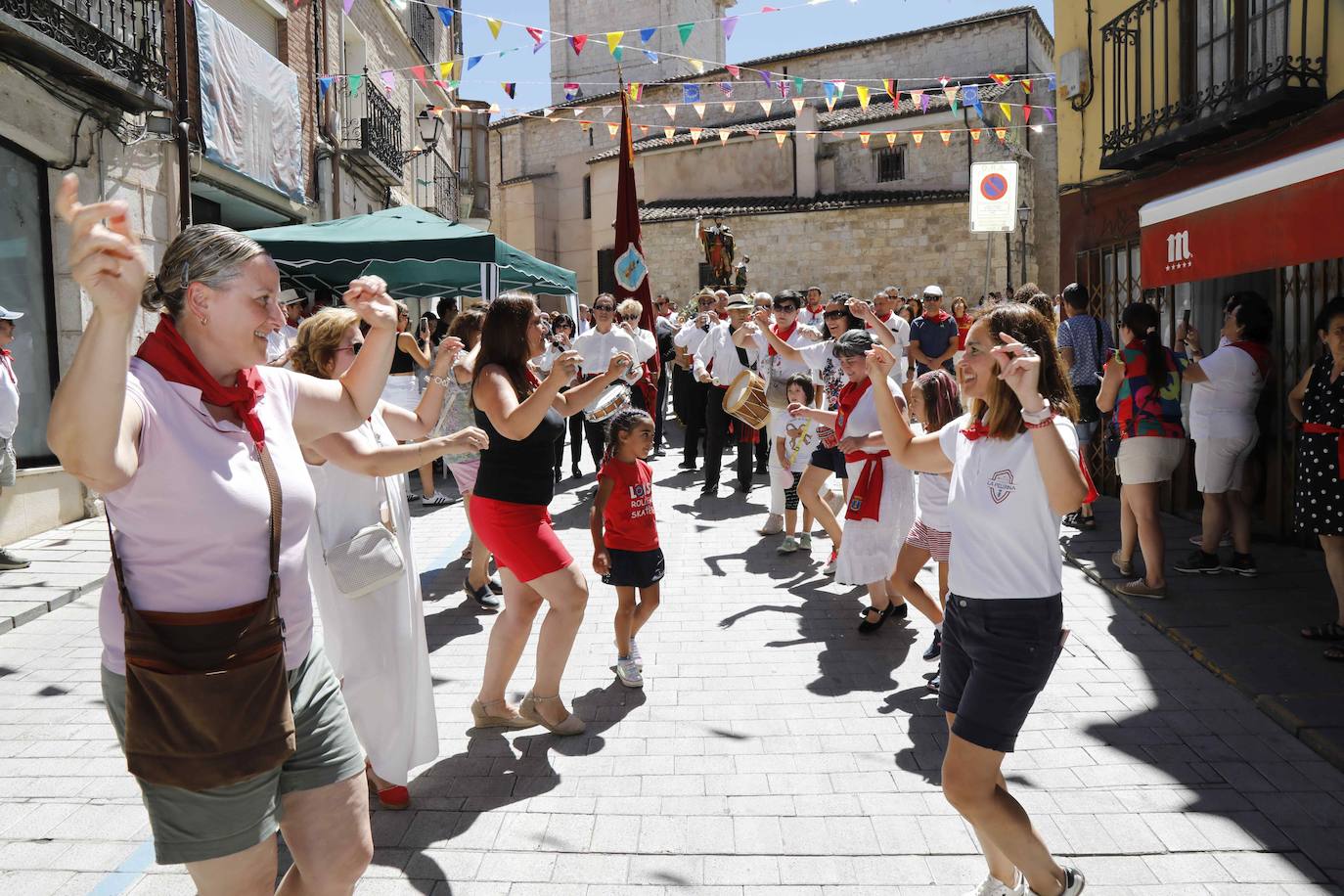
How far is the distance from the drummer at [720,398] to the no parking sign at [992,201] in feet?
14.7

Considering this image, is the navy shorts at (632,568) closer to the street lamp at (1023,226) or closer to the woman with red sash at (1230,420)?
the woman with red sash at (1230,420)

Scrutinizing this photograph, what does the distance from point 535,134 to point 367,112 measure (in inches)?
1024

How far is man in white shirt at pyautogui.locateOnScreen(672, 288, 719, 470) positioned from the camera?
12016 mm

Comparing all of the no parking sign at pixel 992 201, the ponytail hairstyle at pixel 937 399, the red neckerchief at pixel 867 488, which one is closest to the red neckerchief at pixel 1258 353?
the red neckerchief at pixel 867 488

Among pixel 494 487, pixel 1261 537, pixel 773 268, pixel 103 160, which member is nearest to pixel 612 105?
pixel 773 268

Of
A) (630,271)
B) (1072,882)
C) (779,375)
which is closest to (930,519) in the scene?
(1072,882)

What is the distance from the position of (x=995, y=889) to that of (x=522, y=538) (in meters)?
2.12

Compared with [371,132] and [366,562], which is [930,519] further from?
[371,132]

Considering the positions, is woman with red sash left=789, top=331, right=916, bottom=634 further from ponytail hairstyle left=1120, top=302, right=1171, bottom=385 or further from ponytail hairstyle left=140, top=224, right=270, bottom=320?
ponytail hairstyle left=140, top=224, right=270, bottom=320

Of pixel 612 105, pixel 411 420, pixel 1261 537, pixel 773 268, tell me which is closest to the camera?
pixel 411 420

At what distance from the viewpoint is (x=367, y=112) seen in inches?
669

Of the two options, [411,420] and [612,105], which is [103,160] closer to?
[411,420]

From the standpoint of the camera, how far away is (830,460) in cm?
666

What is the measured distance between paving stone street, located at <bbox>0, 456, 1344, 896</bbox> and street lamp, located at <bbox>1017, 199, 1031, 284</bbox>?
25.6 meters
